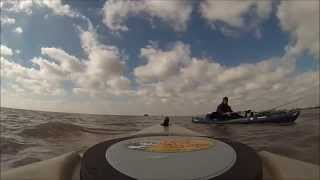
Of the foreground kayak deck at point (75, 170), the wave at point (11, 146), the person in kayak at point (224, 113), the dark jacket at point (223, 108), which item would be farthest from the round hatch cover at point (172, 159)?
the dark jacket at point (223, 108)

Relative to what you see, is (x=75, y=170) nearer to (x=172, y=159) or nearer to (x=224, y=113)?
(x=172, y=159)

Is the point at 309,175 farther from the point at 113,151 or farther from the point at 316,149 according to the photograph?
the point at 316,149

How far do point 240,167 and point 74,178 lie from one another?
67 centimetres

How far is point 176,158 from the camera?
110 cm

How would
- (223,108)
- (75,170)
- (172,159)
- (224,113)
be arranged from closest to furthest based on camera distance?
1. (172,159)
2. (75,170)
3. (224,113)
4. (223,108)

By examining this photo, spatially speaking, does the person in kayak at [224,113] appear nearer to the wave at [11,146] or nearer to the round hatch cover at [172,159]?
the wave at [11,146]

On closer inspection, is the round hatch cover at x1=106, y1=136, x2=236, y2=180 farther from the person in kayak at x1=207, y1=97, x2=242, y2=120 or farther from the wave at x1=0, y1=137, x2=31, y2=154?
the person in kayak at x1=207, y1=97, x2=242, y2=120

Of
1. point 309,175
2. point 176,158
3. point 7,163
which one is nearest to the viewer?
point 176,158

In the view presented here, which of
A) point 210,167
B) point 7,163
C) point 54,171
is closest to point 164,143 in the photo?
point 210,167

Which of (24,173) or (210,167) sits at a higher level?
(210,167)

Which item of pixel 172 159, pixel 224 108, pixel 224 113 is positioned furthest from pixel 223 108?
pixel 172 159

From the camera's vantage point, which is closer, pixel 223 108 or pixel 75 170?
pixel 75 170

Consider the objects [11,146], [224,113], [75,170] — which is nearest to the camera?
[75,170]

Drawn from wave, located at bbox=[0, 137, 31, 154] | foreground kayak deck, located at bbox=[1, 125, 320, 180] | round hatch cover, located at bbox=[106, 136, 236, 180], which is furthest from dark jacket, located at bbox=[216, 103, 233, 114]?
round hatch cover, located at bbox=[106, 136, 236, 180]
